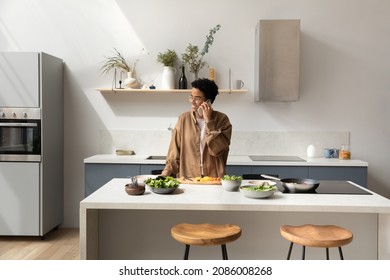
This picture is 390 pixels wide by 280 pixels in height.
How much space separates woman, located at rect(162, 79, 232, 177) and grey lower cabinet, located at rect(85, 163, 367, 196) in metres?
1.13

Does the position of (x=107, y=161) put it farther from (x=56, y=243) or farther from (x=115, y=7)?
(x=115, y=7)

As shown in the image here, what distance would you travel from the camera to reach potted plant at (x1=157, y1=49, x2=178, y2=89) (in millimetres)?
4906

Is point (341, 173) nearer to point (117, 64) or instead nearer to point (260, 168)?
point (260, 168)

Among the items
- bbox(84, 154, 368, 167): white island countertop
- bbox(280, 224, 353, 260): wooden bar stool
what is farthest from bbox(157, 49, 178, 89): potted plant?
bbox(280, 224, 353, 260): wooden bar stool

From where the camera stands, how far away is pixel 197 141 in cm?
339

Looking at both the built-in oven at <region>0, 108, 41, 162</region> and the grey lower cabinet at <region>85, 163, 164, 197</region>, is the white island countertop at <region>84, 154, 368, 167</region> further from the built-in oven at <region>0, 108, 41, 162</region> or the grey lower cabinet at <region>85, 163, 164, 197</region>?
the built-in oven at <region>0, 108, 41, 162</region>

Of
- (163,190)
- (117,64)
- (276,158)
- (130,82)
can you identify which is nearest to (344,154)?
(276,158)

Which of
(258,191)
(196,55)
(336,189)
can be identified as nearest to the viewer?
(258,191)

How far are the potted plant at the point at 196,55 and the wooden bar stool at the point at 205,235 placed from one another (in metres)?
2.86

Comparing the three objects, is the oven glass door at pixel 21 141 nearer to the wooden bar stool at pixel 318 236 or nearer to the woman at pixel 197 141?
the woman at pixel 197 141

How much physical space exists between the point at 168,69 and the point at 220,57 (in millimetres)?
653

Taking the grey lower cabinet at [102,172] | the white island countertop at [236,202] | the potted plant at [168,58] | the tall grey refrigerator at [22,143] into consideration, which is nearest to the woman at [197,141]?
the white island countertop at [236,202]

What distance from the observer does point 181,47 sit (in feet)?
16.6
